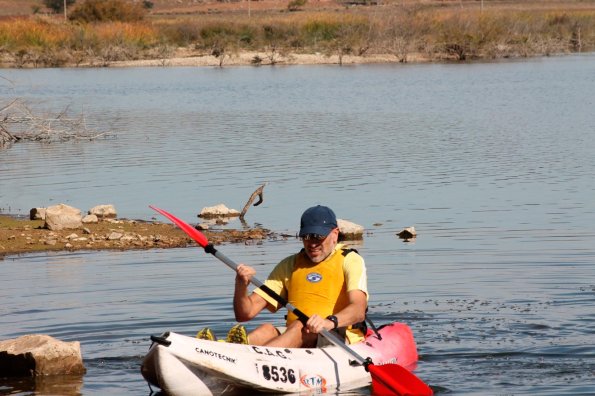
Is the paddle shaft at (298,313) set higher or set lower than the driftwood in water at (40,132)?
higher

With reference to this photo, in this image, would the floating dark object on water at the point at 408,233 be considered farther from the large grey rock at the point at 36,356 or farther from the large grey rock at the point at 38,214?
the large grey rock at the point at 36,356

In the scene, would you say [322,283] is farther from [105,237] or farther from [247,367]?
[105,237]

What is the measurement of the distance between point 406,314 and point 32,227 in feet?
24.0

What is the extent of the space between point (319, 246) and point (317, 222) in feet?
1.09

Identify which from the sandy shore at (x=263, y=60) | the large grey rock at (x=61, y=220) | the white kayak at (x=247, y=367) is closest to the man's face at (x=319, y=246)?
the white kayak at (x=247, y=367)

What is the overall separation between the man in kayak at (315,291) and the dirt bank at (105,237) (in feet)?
23.1

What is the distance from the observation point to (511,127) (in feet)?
112

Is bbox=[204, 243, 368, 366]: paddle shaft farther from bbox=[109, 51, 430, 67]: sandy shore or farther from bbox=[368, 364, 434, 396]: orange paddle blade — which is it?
bbox=[109, 51, 430, 67]: sandy shore

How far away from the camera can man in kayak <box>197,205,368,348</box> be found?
1009cm

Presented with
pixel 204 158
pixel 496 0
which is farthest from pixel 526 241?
pixel 496 0

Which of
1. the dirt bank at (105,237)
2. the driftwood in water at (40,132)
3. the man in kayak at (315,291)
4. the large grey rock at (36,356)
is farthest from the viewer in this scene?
the driftwood in water at (40,132)

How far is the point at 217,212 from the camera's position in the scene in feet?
64.5

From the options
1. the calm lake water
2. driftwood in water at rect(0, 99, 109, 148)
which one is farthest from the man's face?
driftwood in water at rect(0, 99, 109, 148)

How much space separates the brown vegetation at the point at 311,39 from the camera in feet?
231
